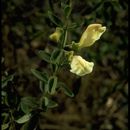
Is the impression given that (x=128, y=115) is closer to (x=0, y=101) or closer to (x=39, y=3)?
(x=39, y=3)

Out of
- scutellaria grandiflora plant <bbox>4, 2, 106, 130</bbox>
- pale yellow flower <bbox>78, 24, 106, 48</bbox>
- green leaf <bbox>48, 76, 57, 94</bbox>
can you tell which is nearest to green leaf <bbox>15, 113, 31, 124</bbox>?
scutellaria grandiflora plant <bbox>4, 2, 106, 130</bbox>

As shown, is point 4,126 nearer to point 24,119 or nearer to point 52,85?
point 24,119

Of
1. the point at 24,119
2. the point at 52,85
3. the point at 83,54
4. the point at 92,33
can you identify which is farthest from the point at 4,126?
the point at 83,54

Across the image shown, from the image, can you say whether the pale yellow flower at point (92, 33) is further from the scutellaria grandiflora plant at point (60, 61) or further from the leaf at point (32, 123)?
the leaf at point (32, 123)

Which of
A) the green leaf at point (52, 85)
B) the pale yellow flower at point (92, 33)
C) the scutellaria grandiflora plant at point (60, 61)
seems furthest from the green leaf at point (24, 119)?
the pale yellow flower at point (92, 33)

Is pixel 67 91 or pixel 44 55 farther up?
pixel 44 55

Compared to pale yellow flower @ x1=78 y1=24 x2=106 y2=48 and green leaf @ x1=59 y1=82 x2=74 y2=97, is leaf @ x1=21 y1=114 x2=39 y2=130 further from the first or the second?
pale yellow flower @ x1=78 y1=24 x2=106 y2=48
